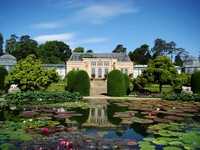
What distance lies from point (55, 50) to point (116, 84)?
152 feet

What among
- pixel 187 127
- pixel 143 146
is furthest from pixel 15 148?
pixel 187 127

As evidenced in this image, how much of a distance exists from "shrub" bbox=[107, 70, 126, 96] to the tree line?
29.4m

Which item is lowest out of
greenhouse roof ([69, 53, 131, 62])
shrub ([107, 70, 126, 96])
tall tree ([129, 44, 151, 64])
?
shrub ([107, 70, 126, 96])

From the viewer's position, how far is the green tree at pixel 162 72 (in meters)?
25.0

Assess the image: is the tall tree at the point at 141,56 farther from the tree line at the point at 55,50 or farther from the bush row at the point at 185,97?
the bush row at the point at 185,97

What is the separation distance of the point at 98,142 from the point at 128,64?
4646 centimetres

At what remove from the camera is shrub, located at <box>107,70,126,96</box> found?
25156 mm

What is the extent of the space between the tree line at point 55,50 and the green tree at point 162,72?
3135 centimetres

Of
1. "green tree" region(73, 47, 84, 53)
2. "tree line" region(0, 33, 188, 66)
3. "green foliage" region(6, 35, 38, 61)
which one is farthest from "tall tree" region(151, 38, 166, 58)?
"green foliage" region(6, 35, 38, 61)

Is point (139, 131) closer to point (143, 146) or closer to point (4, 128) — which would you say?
point (143, 146)

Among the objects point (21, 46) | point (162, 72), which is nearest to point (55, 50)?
point (21, 46)

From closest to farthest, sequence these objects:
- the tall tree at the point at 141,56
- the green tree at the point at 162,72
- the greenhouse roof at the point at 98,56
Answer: the green tree at the point at 162,72, the greenhouse roof at the point at 98,56, the tall tree at the point at 141,56

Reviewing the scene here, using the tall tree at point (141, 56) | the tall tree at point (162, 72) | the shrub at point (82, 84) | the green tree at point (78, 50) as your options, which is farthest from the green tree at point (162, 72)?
the green tree at point (78, 50)

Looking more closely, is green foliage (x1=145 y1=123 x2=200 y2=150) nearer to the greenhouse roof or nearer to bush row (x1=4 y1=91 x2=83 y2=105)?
bush row (x1=4 y1=91 x2=83 y2=105)
